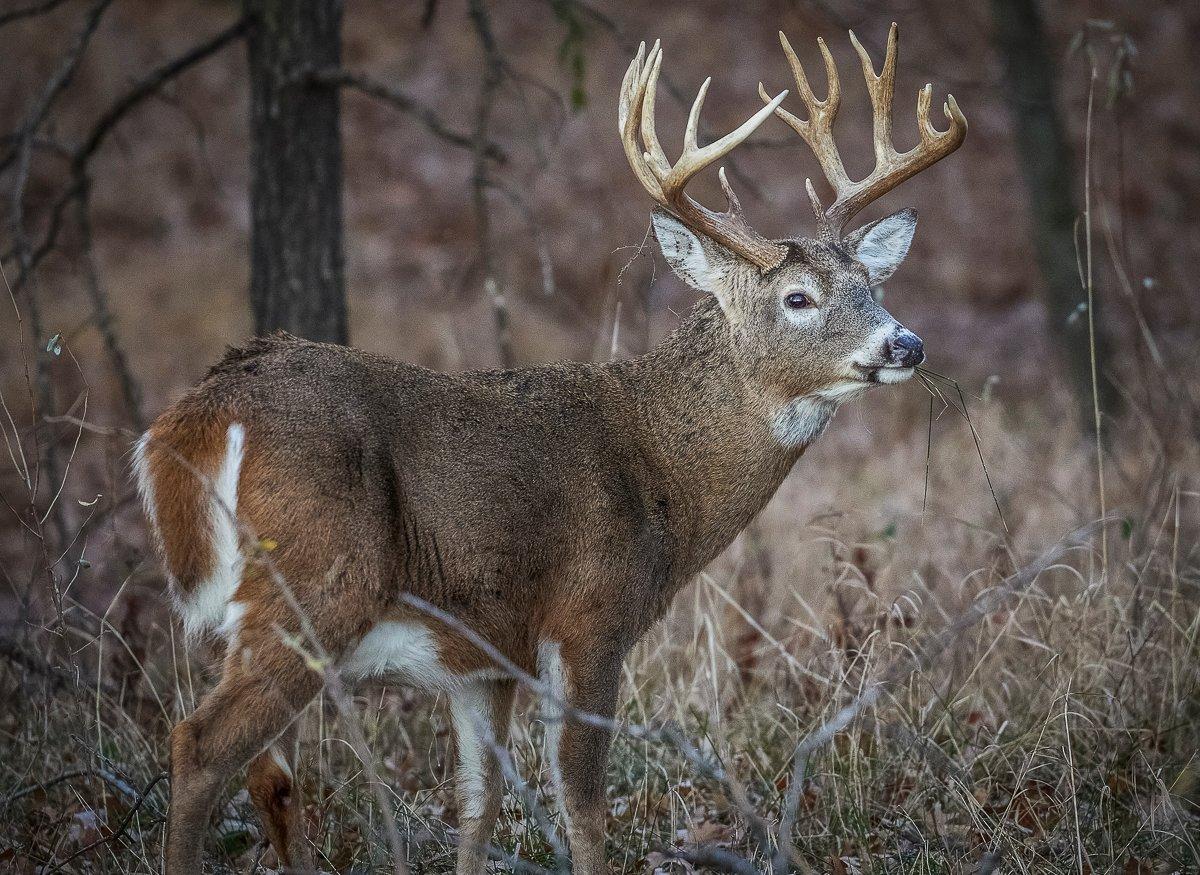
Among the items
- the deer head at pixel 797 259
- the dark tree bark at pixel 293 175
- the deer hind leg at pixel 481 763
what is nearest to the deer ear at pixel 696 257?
the deer head at pixel 797 259

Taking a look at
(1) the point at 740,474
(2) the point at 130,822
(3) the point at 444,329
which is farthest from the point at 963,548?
(3) the point at 444,329

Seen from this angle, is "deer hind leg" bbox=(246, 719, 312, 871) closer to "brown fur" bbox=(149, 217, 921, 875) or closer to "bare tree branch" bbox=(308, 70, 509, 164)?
"brown fur" bbox=(149, 217, 921, 875)

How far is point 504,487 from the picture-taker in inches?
145

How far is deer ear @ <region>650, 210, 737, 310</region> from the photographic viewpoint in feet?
14.3

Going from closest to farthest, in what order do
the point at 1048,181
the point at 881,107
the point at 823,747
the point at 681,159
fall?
1. the point at 681,159
2. the point at 881,107
3. the point at 823,747
4. the point at 1048,181

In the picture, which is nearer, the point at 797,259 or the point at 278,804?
the point at 278,804

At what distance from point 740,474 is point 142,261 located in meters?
11.1

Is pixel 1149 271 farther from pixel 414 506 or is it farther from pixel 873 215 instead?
pixel 414 506

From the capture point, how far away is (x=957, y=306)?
545 inches

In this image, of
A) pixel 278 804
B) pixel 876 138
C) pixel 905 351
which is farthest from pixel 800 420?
pixel 278 804

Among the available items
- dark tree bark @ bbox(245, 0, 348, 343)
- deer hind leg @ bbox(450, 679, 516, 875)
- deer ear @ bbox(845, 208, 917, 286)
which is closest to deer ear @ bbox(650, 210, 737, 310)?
deer ear @ bbox(845, 208, 917, 286)

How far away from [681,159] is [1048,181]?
595 centimetres

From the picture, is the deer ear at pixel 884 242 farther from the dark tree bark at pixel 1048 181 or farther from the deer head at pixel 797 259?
the dark tree bark at pixel 1048 181

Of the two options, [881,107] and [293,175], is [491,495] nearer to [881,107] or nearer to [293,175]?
[881,107]
